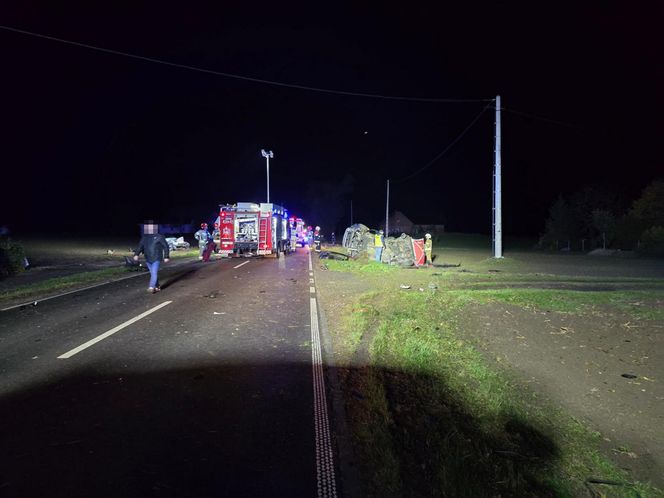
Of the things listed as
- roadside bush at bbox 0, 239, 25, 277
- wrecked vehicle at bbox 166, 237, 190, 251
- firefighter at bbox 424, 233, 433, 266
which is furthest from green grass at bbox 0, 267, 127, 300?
wrecked vehicle at bbox 166, 237, 190, 251

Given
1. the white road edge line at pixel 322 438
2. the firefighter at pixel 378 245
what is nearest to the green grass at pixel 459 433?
the white road edge line at pixel 322 438

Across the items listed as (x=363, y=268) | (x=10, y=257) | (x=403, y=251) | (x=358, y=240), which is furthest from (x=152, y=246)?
(x=358, y=240)

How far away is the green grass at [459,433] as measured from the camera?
3.39 m

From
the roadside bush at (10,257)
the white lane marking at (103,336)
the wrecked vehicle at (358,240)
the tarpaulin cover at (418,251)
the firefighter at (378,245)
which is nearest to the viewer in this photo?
the white lane marking at (103,336)

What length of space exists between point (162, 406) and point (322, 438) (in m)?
1.82

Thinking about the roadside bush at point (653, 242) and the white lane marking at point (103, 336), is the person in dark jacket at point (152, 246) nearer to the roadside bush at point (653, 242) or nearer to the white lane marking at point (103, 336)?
the white lane marking at point (103, 336)

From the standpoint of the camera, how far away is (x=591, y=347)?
23.7 feet

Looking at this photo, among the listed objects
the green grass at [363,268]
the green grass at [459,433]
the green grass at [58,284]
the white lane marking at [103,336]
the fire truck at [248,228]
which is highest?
the fire truck at [248,228]

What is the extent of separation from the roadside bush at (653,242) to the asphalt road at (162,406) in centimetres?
3014

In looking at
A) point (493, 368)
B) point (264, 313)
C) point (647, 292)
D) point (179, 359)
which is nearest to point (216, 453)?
point (179, 359)

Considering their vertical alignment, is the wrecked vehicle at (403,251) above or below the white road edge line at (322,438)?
above

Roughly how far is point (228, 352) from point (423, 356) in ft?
9.57

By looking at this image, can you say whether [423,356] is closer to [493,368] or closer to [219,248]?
[493,368]

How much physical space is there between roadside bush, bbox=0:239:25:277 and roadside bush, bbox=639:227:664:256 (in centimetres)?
3622
